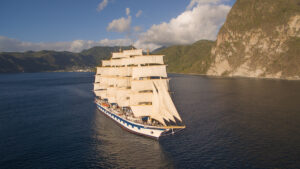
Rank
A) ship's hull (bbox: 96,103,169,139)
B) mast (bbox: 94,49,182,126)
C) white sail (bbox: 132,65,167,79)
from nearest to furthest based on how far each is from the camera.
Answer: ship's hull (bbox: 96,103,169,139) < mast (bbox: 94,49,182,126) < white sail (bbox: 132,65,167,79)

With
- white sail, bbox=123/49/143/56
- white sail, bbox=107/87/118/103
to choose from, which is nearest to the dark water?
white sail, bbox=107/87/118/103

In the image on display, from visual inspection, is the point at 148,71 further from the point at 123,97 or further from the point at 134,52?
the point at 123,97

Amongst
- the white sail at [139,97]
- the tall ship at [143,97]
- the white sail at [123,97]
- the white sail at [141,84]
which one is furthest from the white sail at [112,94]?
the white sail at [139,97]

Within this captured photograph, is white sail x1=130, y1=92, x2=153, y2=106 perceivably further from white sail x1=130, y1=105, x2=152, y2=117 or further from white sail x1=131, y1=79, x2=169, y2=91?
white sail x1=130, y1=105, x2=152, y2=117

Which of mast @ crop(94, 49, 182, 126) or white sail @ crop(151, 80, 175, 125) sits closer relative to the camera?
white sail @ crop(151, 80, 175, 125)

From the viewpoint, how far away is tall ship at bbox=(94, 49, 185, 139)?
4612cm

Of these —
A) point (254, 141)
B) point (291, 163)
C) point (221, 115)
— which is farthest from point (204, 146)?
Result: point (221, 115)

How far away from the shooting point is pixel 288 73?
158 metres

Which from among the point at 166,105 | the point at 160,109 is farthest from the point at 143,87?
the point at 166,105

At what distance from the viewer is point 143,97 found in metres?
52.8

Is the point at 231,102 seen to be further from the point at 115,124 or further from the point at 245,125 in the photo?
the point at 115,124

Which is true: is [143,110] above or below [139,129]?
above

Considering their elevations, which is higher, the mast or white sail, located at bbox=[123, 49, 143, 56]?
white sail, located at bbox=[123, 49, 143, 56]

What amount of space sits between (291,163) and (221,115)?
99.2 feet
